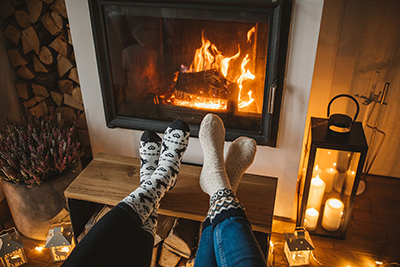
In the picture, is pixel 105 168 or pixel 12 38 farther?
pixel 12 38

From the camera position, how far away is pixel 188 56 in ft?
4.99

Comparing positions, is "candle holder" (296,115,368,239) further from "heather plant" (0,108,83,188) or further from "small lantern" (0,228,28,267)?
"small lantern" (0,228,28,267)

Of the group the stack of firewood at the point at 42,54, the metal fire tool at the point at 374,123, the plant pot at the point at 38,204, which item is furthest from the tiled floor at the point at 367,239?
the stack of firewood at the point at 42,54

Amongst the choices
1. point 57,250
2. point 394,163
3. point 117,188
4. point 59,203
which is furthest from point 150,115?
point 394,163

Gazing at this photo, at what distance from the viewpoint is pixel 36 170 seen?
4.73ft

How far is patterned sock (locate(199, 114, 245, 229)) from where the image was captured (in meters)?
1.02

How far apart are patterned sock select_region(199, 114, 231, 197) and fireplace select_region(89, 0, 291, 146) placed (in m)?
0.22

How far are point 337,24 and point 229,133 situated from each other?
698 millimetres

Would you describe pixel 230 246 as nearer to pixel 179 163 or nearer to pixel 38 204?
pixel 179 163

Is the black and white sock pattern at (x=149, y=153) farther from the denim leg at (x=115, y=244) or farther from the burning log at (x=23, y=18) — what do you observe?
the burning log at (x=23, y=18)

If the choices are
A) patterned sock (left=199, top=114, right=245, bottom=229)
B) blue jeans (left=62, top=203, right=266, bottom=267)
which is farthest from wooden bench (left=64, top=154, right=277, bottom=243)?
blue jeans (left=62, top=203, right=266, bottom=267)

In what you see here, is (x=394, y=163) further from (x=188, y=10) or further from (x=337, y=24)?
(x=188, y=10)

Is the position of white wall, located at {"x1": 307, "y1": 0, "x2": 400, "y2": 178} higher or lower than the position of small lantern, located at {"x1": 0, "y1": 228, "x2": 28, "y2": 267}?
higher

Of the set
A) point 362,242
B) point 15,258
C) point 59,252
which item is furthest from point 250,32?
point 15,258
